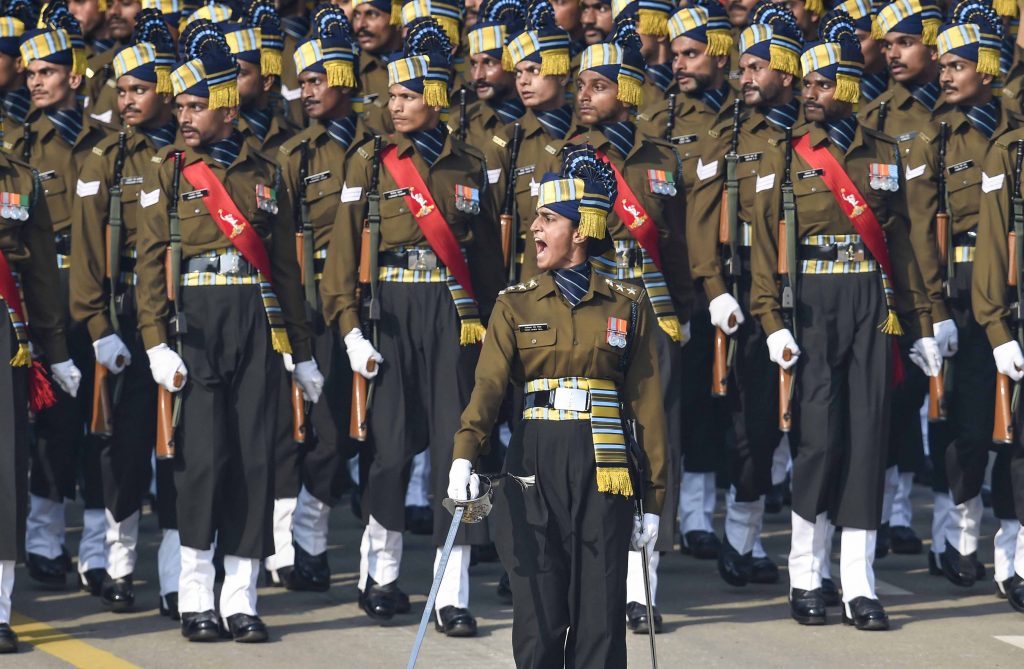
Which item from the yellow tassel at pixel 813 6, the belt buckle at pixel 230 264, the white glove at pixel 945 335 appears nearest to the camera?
the belt buckle at pixel 230 264

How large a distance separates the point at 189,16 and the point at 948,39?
467cm

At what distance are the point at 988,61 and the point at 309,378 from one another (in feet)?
13.6

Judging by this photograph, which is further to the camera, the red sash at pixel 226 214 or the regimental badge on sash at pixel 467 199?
the regimental badge on sash at pixel 467 199

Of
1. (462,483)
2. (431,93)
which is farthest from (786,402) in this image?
(462,483)

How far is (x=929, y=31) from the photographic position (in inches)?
485

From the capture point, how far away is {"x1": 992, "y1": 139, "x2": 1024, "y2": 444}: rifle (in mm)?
10617

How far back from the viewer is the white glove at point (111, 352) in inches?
394

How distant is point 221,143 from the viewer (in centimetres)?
984

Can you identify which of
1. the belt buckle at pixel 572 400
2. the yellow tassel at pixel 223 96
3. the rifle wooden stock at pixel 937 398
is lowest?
the rifle wooden stock at pixel 937 398

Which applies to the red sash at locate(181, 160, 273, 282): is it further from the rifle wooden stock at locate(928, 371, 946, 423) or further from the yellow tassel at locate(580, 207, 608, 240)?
the rifle wooden stock at locate(928, 371, 946, 423)

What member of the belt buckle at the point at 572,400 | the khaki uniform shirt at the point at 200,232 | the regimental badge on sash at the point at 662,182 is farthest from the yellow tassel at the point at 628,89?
the belt buckle at the point at 572,400

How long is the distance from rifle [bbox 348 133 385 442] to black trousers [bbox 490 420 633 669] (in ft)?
7.86

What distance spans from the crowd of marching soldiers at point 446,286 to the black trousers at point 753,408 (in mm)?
18

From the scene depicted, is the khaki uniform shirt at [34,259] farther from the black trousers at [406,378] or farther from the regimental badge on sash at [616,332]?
the regimental badge on sash at [616,332]
